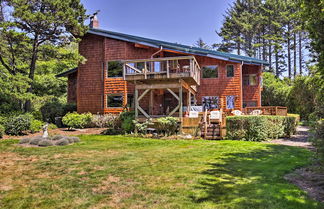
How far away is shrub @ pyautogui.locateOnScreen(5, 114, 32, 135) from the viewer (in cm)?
1414

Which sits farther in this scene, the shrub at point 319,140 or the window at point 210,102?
the window at point 210,102

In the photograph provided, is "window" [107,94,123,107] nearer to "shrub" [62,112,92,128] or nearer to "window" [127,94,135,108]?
"window" [127,94,135,108]

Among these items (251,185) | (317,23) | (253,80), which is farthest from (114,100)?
(251,185)

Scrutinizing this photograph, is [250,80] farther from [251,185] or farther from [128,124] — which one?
[251,185]

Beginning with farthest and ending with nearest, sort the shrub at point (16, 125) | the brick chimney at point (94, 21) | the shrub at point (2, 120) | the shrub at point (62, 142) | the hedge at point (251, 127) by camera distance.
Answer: the brick chimney at point (94, 21)
the shrub at point (16, 125)
the shrub at point (2, 120)
the hedge at point (251, 127)
the shrub at point (62, 142)

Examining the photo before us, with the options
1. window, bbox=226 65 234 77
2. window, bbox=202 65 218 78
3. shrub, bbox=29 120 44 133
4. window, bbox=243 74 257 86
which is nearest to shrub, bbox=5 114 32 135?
shrub, bbox=29 120 44 133

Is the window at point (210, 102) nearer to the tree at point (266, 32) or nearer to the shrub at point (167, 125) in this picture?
the shrub at point (167, 125)

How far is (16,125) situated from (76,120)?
164 inches

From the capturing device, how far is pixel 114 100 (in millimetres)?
19844

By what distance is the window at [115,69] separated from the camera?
19906mm

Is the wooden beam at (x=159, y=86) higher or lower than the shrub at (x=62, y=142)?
higher

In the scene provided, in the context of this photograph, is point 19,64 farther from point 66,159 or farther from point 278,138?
point 278,138

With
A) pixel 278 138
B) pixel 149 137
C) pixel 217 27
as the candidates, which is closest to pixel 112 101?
pixel 149 137

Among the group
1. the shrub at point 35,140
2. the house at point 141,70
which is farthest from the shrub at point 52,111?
the shrub at point 35,140
